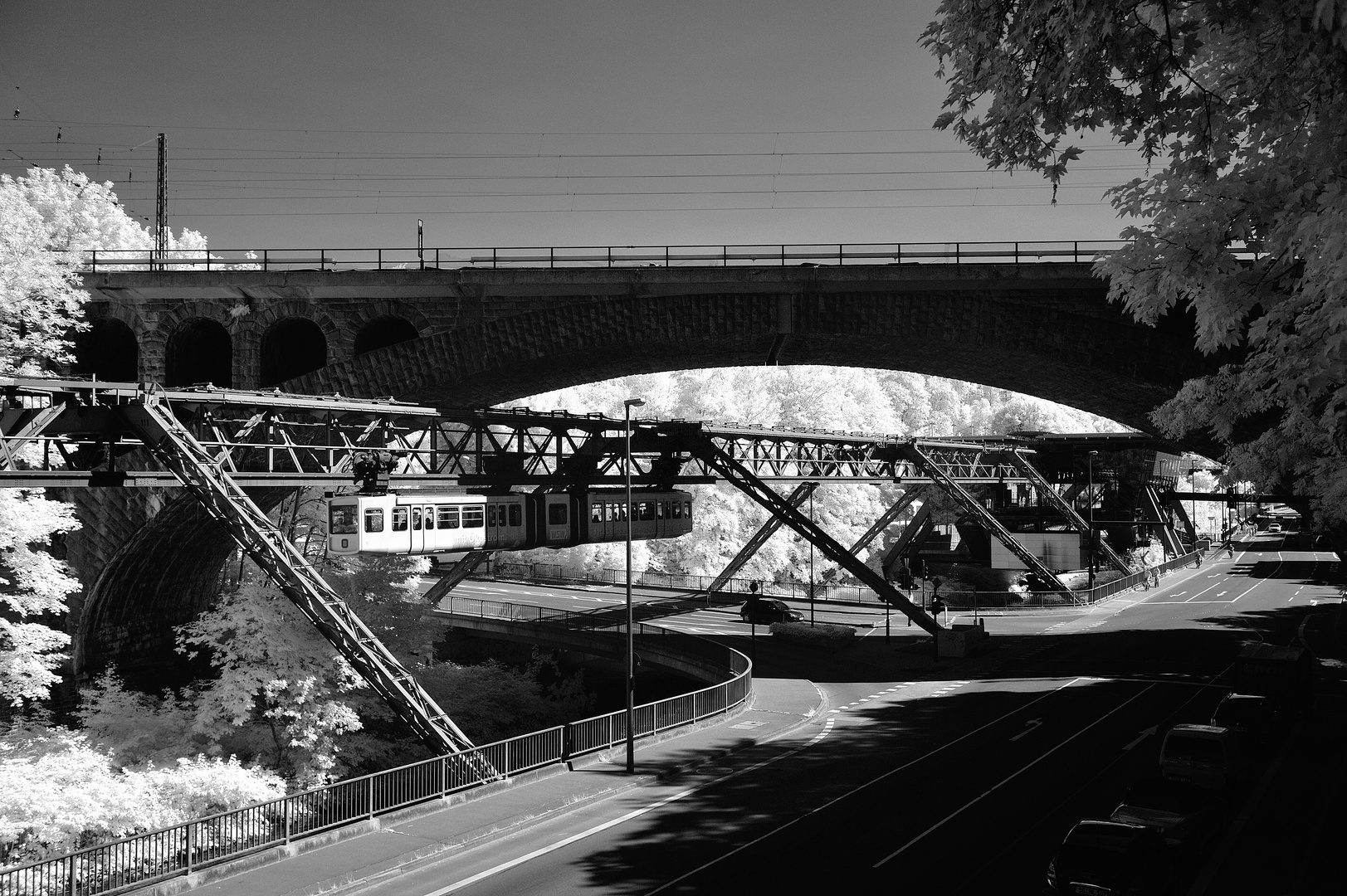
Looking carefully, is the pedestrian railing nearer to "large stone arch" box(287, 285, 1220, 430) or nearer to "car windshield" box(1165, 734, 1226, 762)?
"large stone arch" box(287, 285, 1220, 430)

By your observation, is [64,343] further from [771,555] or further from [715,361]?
[771,555]

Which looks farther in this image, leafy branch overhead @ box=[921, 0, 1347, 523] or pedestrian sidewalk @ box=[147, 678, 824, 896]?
pedestrian sidewalk @ box=[147, 678, 824, 896]

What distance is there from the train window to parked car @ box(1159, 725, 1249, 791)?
865 inches

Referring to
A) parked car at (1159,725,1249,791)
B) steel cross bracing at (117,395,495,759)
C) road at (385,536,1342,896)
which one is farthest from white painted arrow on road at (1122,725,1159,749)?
steel cross bracing at (117,395,495,759)

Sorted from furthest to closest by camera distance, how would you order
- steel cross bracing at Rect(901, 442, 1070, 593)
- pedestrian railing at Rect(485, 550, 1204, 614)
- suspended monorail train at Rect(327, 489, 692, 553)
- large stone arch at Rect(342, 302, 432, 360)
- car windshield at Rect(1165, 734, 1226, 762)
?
pedestrian railing at Rect(485, 550, 1204, 614) → steel cross bracing at Rect(901, 442, 1070, 593) → large stone arch at Rect(342, 302, 432, 360) → suspended monorail train at Rect(327, 489, 692, 553) → car windshield at Rect(1165, 734, 1226, 762)

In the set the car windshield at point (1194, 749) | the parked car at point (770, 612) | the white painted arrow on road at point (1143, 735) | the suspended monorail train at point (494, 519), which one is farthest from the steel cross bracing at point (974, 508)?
the car windshield at point (1194, 749)

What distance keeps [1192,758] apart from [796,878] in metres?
10.7

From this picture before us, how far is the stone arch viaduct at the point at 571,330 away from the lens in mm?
31672

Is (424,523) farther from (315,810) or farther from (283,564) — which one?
(315,810)

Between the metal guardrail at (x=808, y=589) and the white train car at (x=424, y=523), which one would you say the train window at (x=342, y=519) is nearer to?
the white train car at (x=424, y=523)

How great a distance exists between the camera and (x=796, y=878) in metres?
16.9

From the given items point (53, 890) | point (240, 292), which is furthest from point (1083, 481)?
point (53, 890)

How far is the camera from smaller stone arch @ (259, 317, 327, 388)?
37062 millimetres

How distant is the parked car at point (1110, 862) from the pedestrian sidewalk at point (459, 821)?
10929 millimetres
